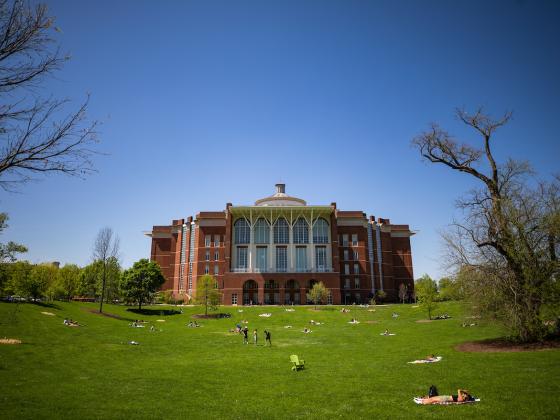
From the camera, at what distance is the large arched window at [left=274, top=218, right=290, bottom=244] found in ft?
235

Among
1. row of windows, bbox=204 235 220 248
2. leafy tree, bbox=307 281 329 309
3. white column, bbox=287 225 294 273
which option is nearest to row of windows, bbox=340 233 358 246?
white column, bbox=287 225 294 273

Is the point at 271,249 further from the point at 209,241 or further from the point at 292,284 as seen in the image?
the point at 209,241

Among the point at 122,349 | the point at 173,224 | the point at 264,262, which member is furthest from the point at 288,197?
the point at 122,349

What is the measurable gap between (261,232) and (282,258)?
22.0ft

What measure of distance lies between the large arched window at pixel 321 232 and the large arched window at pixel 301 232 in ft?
5.38

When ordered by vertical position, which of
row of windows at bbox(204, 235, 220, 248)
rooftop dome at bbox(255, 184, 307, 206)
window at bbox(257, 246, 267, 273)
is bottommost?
window at bbox(257, 246, 267, 273)

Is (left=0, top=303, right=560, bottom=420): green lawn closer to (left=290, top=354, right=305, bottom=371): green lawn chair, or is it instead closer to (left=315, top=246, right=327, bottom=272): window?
(left=290, top=354, right=305, bottom=371): green lawn chair

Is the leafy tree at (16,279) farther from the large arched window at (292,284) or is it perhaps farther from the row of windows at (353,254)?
the row of windows at (353,254)

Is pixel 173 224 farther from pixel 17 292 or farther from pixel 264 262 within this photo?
pixel 17 292

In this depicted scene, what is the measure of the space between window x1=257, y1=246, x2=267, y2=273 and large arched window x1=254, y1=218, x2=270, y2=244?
1392mm

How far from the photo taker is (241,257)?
70938 mm

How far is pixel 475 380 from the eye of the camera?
13836 millimetres

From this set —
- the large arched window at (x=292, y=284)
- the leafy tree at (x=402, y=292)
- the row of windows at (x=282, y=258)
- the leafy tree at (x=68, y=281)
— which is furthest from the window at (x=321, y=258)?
the leafy tree at (x=68, y=281)

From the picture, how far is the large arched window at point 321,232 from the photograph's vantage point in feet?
236
